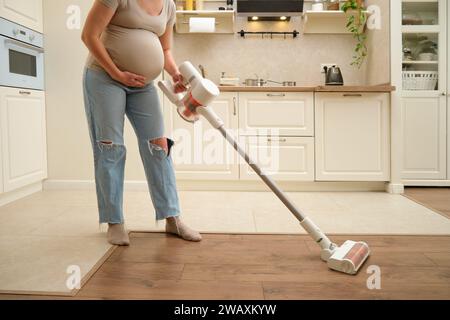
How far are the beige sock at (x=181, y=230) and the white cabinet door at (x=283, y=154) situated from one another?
1326mm

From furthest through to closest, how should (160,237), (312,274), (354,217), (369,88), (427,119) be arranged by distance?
(427,119) → (369,88) → (354,217) → (160,237) → (312,274)

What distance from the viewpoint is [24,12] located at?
9.29ft

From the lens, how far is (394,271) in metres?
1.42

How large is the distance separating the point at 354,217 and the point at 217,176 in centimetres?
118

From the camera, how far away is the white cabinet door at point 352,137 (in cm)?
305

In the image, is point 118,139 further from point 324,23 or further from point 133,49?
point 324,23

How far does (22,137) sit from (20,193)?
1.23ft

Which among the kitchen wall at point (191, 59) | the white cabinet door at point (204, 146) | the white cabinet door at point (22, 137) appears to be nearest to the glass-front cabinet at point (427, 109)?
the kitchen wall at point (191, 59)

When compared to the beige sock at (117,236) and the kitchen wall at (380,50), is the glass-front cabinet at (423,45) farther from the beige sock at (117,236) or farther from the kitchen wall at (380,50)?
the beige sock at (117,236)

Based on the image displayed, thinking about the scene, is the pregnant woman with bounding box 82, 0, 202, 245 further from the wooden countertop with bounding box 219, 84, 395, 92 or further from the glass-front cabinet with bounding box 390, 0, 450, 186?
the glass-front cabinet with bounding box 390, 0, 450, 186

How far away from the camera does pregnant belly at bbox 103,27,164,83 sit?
1.63 m

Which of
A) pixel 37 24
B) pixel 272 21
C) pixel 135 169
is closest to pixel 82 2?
pixel 37 24

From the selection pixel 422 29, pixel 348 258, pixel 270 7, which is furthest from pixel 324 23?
pixel 348 258

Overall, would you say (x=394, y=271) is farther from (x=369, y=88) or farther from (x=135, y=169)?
(x=135, y=169)
